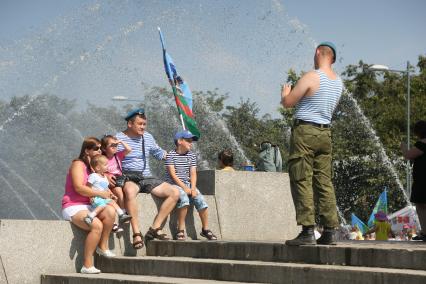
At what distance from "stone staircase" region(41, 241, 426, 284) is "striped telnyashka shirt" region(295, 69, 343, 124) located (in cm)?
126

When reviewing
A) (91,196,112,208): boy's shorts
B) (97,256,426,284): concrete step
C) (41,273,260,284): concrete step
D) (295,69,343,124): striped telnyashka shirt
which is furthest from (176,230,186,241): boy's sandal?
(295,69,343,124): striped telnyashka shirt

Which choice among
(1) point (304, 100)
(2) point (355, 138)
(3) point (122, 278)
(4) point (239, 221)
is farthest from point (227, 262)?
(2) point (355, 138)

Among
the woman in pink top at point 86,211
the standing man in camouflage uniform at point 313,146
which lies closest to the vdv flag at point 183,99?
the woman in pink top at point 86,211

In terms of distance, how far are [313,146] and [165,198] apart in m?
3.08

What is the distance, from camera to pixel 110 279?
976 centimetres

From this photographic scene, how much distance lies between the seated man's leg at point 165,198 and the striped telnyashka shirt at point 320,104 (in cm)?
287

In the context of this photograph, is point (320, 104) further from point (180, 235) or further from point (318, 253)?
point (180, 235)

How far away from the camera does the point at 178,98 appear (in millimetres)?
14492

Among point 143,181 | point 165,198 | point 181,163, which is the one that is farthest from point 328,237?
point 181,163

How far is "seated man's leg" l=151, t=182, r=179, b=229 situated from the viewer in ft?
38.2

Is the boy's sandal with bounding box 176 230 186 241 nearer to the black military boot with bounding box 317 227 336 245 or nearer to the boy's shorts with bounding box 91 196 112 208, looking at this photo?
the boy's shorts with bounding box 91 196 112 208

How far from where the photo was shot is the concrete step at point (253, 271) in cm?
792

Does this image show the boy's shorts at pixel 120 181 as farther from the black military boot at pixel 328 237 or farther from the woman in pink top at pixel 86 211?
the black military boot at pixel 328 237

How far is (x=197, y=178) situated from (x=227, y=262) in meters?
3.59
